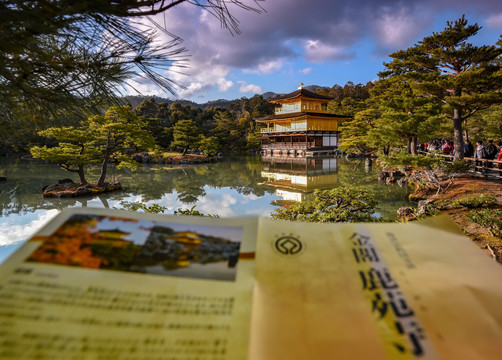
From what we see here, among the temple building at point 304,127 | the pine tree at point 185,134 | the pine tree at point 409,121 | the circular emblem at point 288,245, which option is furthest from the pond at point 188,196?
the temple building at point 304,127

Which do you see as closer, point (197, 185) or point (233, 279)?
point (233, 279)

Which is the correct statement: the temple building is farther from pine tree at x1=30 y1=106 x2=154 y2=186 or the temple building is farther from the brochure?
the brochure

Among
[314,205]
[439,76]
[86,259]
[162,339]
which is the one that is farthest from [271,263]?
[439,76]

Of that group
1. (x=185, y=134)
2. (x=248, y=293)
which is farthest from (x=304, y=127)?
(x=248, y=293)

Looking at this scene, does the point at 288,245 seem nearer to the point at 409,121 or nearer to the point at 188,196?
the point at 188,196

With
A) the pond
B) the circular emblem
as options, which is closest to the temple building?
the pond

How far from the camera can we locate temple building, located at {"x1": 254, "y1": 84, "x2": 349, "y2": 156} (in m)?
17.6

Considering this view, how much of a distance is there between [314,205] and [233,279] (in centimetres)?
301

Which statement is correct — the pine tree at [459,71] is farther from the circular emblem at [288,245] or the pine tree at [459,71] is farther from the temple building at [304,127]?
the temple building at [304,127]

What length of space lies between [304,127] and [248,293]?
18.2 meters

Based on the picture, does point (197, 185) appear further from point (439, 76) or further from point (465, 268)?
point (465, 268)

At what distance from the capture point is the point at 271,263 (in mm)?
509

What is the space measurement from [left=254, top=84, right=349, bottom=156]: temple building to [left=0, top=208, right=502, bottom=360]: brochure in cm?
1666

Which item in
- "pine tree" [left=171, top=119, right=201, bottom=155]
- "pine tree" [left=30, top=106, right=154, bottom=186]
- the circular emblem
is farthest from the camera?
"pine tree" [left=171, top=119, right=201, bottom=155]
